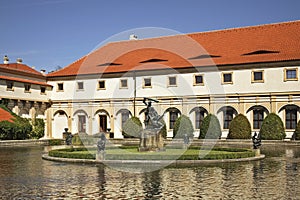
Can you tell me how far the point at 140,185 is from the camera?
13.7 m

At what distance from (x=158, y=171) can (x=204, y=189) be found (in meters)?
4.37

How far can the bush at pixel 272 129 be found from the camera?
38.1m

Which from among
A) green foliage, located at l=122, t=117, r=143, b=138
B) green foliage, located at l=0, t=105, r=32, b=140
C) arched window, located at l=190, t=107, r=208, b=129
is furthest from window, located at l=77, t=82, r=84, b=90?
arched window, located at l=190, t=107, r=208, b=129

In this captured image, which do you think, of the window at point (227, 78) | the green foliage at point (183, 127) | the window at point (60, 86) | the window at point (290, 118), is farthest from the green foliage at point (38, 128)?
the window at point (290, 118)

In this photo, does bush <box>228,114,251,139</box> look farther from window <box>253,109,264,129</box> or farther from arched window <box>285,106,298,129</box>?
arched window <box>285,106,298,129</box>

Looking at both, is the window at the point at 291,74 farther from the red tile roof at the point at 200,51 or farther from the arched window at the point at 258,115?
the arched window at the point at 258,115

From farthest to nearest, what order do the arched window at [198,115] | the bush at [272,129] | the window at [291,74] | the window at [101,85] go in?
the window at [101,85] < the arched window at [198,115] < the window at [291,74] < the bush at [272,129]

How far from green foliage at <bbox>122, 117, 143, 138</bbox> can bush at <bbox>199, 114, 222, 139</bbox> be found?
6713 millimetres

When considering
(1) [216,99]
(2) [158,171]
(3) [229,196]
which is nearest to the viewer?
(3) [229,196]

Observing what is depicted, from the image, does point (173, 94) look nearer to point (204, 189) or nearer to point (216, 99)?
point (216, 99)

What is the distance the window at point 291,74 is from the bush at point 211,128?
740 cm

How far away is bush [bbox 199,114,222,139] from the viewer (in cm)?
4062

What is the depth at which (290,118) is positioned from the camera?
Answer: 132 ft

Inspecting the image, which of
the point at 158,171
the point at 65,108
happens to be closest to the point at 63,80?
the point at 65,108
